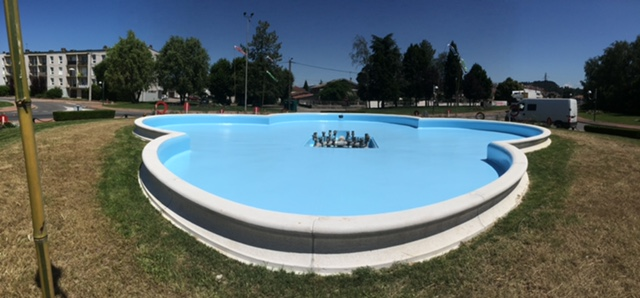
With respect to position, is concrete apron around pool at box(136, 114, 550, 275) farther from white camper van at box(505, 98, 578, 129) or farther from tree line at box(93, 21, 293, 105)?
tree line at box(93, 21, 293, 105)

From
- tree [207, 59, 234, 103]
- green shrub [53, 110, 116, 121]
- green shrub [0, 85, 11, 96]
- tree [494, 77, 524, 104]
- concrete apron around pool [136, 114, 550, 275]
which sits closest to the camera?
concrete apron around pool [136, 114, 550, 275]

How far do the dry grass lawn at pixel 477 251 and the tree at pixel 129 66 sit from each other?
5587cm

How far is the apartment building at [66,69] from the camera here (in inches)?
3268

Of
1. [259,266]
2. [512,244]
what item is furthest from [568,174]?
[259,266]

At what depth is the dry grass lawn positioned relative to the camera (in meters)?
3.48

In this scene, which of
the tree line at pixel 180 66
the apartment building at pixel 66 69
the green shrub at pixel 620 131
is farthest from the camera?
the apartment building at pixel 66 69

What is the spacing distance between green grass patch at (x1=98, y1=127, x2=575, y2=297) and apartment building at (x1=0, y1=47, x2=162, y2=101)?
8520 centimetres

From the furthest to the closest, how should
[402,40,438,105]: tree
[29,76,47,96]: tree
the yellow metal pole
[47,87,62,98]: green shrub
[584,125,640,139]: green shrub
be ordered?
[29,76,47,96]: tree < [47,87,62,98]: green shrub < [402,40,438,105]: tree < [584,125,640,139]: green shrub < the yellow metal pole

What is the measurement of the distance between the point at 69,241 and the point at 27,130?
8.54 ft

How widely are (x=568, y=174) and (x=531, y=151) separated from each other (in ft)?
11.8

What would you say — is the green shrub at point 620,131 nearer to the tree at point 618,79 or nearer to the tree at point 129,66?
the tree at point 618,79

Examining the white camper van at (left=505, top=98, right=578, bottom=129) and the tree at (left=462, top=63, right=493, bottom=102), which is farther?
the tree at (left=462, top=63, right=493, bottom=102)

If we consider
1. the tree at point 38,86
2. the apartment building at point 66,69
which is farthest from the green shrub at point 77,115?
the tree at point 38,86

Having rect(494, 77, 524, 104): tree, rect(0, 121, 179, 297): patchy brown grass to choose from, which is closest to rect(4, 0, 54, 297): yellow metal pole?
rect(0, 121, 179, 297): patchy brown grass
